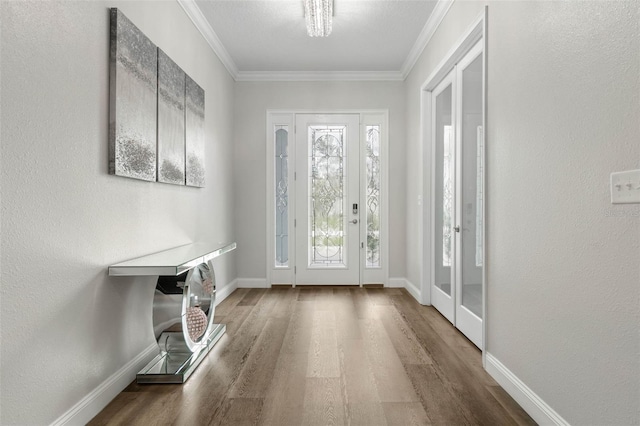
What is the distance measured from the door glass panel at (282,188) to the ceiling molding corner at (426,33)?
1668 mm

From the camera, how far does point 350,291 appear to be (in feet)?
15.6

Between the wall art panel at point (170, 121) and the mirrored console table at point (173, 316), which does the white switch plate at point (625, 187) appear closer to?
the mirrored console table at point (173, 316)

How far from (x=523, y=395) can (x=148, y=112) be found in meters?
2.71

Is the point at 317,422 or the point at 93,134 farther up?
the point at 93,134

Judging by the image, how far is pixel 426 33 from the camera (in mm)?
3740

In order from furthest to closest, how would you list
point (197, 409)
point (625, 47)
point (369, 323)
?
point (369, 323), point (197, 409), point (625, 47)

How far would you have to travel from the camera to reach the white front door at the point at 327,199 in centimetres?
494

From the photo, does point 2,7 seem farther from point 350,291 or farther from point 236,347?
point 350,291

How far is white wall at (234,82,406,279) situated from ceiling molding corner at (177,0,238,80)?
1.37ft

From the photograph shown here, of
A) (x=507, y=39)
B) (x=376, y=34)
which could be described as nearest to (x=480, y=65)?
(x=507, y=39)

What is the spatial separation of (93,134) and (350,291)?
137 inches

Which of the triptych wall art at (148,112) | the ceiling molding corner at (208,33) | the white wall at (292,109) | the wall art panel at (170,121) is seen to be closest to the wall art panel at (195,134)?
the triptych wall art at (148,112)

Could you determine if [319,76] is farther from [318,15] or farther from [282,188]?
[318,15]

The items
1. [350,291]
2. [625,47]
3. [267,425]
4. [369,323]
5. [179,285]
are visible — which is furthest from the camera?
[350,291]
